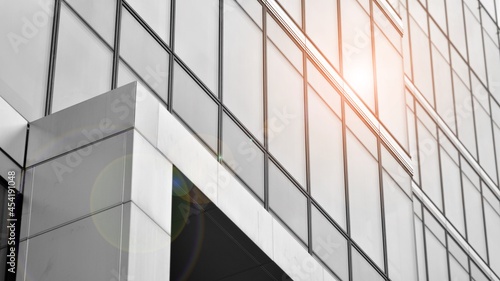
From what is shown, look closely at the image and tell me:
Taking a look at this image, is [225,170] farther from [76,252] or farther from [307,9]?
[307,9]

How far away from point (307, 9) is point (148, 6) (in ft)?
22.3

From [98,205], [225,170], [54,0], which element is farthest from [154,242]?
[54,0]

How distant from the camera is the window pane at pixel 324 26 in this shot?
23.6m

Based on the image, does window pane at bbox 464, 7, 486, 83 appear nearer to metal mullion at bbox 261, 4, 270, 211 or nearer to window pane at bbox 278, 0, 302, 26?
window pane at bbox 278, 0, 302, 26

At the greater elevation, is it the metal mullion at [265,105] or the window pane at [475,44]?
the window pane at [475,44]

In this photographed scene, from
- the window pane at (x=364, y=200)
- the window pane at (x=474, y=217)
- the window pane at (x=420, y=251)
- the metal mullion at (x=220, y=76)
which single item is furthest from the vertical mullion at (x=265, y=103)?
the window pane at (x=474, y=217)

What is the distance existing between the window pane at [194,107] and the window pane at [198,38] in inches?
14.4

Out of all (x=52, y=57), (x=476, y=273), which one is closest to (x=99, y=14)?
(x=52, y=57)

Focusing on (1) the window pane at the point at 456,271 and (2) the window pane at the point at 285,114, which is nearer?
(2) the window pane at the point at 285,114

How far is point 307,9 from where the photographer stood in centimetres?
2355

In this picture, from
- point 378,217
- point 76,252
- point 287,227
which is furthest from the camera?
point 378,217

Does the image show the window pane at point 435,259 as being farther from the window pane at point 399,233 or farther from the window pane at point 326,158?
the window pane at point 326,158

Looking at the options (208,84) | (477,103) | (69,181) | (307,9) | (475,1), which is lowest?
(69,181)

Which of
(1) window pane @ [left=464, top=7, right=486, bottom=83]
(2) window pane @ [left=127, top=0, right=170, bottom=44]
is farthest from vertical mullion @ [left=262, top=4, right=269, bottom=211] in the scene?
(1) window pane @ [left=464, top=7, right=486, bottom=83]
